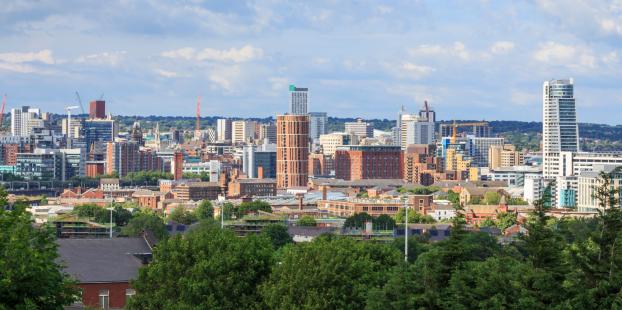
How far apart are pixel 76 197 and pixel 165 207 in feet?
54.6

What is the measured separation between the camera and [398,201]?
545 ft

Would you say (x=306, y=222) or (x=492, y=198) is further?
(x=492, y=198)

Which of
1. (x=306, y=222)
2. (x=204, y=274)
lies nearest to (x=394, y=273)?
(x=204, y=274)

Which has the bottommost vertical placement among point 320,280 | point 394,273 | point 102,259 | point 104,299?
point 104,299

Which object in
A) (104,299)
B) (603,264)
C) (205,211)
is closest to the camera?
(603,264)

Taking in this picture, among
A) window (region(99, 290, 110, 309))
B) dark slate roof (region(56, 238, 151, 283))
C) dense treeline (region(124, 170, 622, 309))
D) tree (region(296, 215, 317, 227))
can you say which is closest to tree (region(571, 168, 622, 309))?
dense treeline (region(124, 170, 622, 309))

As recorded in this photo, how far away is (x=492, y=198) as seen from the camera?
18550cm

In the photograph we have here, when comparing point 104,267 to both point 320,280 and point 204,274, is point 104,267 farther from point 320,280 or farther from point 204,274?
point 320,280

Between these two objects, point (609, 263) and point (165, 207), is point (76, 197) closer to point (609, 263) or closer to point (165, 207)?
point (165, 207)

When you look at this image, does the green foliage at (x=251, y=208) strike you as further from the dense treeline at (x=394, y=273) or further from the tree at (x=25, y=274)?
the tree at (x=25, y=274)

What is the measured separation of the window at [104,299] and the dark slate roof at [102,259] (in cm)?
42

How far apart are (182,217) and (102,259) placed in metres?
91.3

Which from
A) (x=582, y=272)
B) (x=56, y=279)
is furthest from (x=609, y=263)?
(x=56, y=279)

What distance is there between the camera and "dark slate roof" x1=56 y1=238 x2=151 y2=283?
57.8m
